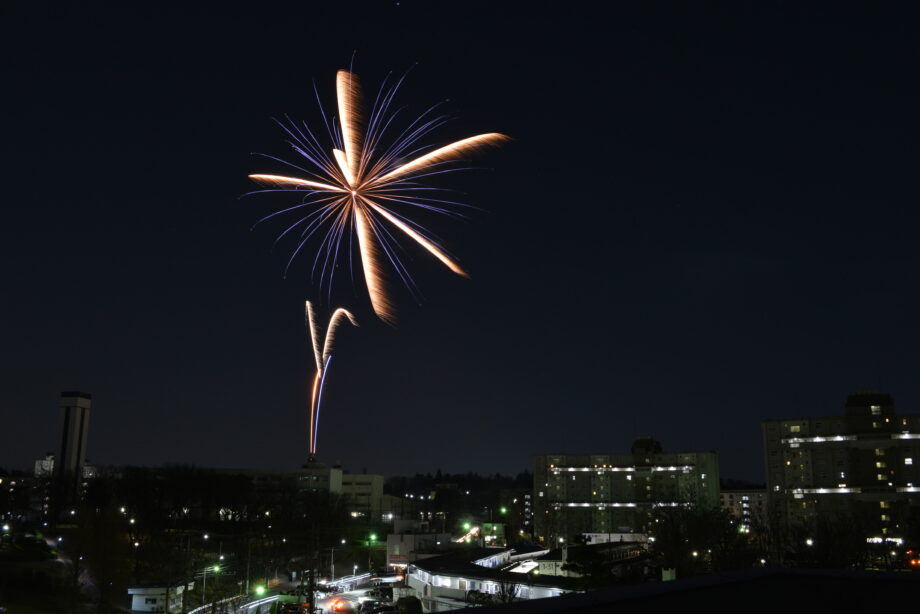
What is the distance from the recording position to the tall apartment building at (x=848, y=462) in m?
78.8

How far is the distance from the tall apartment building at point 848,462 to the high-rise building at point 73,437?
78813 mm

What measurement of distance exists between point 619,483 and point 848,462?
40.1 meters

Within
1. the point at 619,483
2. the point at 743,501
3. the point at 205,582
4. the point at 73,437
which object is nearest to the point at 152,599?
the point at 205,582

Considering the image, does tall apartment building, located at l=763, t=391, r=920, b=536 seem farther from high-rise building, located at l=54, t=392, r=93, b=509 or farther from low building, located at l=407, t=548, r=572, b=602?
high-rise building, located at l=54, t=392, r=93, b=509

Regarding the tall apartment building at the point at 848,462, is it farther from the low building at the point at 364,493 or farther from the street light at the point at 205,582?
the street light at the point at 205,582

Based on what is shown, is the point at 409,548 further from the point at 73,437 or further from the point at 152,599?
the point at 73,437

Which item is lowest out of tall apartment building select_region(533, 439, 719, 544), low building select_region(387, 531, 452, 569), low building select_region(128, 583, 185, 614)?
low building select_region(128, 583, 185, 614)

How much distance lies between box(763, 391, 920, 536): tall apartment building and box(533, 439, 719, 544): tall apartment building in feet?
72.1

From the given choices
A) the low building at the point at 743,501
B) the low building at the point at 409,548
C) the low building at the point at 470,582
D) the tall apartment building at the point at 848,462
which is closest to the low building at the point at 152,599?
the low building at the point at 470,582

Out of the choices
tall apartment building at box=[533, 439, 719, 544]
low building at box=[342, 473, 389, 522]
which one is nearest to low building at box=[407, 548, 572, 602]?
low building at box=[342, 473, 389, 522]

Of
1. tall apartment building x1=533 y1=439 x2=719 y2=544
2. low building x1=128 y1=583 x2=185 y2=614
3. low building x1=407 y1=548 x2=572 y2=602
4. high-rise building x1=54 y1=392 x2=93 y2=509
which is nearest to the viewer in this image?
low building x1=407 y1=548 x2=572 y2=602

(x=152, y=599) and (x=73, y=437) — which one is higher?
(x=73, y=437)

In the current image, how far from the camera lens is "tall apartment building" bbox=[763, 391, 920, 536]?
78.8 meters

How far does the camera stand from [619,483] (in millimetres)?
116562
